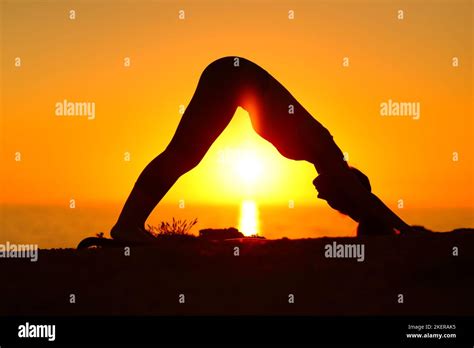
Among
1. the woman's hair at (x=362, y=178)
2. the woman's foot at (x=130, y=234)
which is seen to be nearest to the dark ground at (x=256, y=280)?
the woman's foot at (x=130, y=234)

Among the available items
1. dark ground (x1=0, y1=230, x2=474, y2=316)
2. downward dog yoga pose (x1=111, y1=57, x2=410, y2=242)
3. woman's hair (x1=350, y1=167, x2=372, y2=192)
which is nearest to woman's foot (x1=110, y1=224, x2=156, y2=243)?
downward dog yoga pose (x1=111, y1=57, x2=410, y2=242)

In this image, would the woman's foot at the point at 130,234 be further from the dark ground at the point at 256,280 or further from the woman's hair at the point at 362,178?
the woman's hair at the point at 362,178

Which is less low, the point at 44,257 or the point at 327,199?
the point at 327,199

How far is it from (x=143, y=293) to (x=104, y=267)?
141 centimetres

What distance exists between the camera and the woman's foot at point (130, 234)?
46.6 feet

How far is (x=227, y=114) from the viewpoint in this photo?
46.7 feet

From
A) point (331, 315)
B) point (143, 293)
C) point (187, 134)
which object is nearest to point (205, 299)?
point (143, 293)

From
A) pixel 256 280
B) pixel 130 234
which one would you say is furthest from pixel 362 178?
pixel 130 234

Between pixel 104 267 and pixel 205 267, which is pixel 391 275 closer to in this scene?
pixel 205 267

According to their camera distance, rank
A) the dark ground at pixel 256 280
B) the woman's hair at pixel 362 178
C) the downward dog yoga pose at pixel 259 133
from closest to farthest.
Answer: the dark ground at pixel 256 280 < the downward dog yoga pose at pixel 259 133 < the woman's hair at pixel 362 178

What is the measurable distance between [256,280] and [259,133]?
3.70 m

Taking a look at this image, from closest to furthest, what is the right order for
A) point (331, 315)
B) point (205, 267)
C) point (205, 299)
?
1. point (331, 315)
2. point (205, 299)
3. point (205, 267)

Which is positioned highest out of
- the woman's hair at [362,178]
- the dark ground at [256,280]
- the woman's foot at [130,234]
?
the woman's hair at [362,178]

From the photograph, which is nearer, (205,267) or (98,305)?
(98,305)
